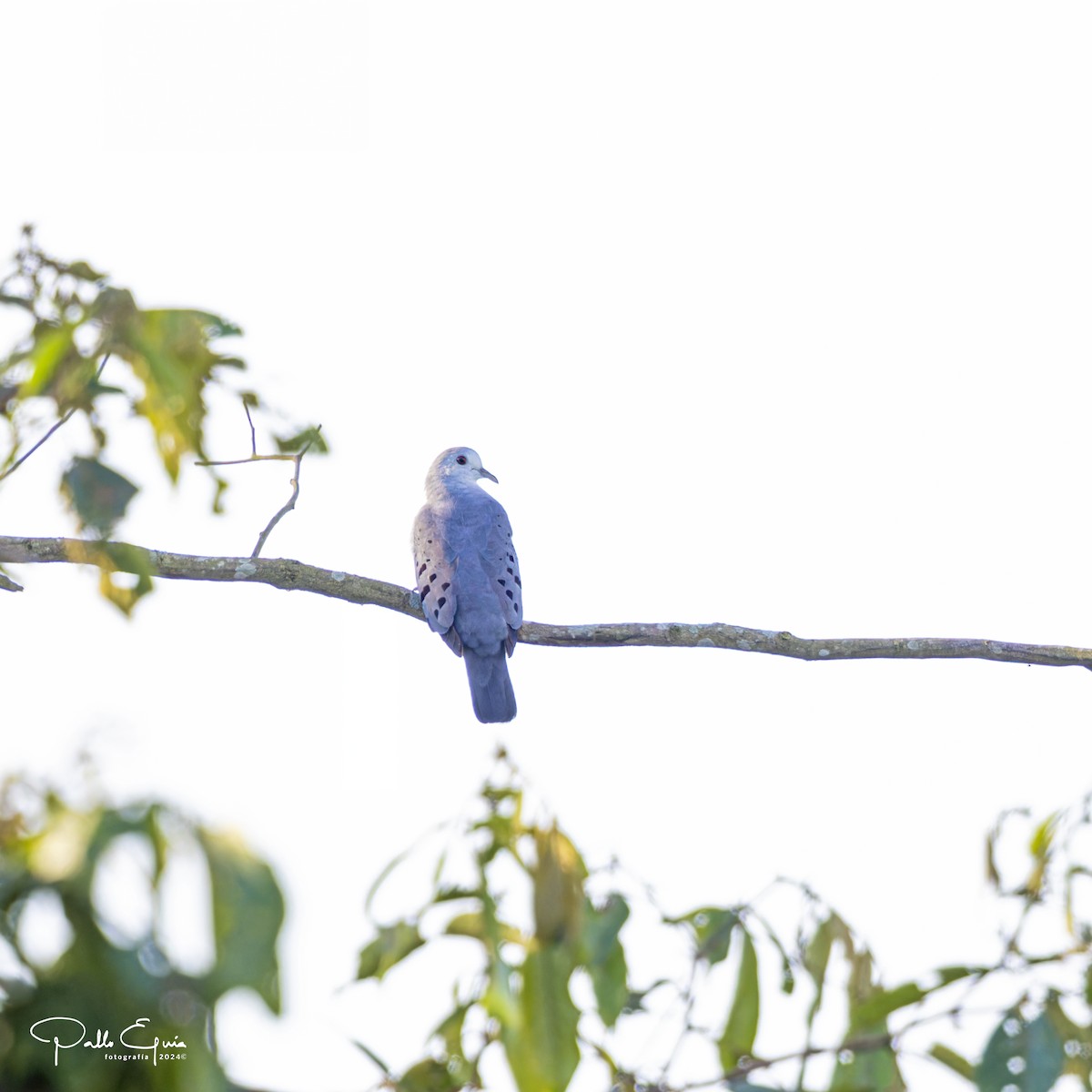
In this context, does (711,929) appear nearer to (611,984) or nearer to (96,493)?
(611,984)

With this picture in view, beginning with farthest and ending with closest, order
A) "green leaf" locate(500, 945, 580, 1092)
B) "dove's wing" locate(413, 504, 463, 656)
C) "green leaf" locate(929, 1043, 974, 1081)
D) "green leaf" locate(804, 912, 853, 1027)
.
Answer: "dove's wing" locate(413, 504, 463, 656) < "green leaf" locate(804, 912, 853, 1027) < "green leaf" locate(929, 1043, 974, 1081) < "green leaf" locate(500, 945, 580, 1092)

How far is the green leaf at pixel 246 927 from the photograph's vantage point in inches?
38.1

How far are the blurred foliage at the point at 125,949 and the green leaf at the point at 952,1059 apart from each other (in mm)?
1102

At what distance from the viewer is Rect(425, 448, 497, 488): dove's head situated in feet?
24.0

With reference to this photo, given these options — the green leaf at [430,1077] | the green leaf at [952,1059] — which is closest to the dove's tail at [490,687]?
the green leaf at [430,1077]

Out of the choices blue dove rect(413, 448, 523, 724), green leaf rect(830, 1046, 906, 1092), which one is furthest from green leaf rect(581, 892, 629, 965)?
blue dove rect(413, 448, 523, 724)

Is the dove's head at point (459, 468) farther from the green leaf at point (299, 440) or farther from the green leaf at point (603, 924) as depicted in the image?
the green leaf at point (603, 924)

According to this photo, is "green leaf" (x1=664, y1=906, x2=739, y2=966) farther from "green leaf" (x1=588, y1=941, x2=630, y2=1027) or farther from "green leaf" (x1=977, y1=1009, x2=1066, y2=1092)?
"green leaf" (x1=977, y1=1009, x2=1066, y2=1092)

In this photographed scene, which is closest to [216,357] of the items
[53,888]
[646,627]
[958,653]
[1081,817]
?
[53,888]

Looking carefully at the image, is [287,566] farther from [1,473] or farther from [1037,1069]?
[1037,1069]

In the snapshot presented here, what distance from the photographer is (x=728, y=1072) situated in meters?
1.69

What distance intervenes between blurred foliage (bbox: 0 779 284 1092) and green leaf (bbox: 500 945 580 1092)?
59 cm

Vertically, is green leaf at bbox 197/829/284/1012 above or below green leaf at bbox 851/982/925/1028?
above
